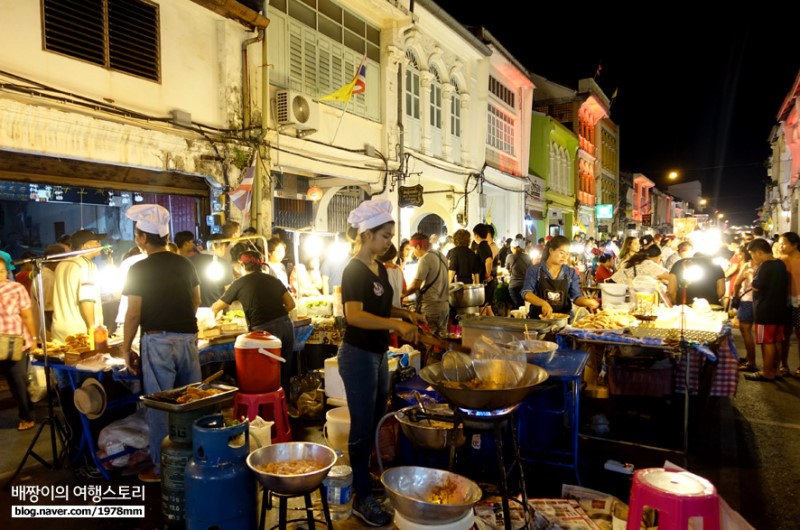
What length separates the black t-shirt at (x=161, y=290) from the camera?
4.73 metres

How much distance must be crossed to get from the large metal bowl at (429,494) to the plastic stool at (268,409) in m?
2.45

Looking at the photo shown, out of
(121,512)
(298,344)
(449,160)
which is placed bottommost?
(121,512)

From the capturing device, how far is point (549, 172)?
94.1ft

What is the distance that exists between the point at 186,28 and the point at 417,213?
11.4m

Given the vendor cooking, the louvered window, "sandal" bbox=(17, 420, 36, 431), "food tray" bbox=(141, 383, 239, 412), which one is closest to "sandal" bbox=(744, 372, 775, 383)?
the vendor cooking

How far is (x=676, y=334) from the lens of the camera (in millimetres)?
5703

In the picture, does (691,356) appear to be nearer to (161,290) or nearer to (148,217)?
(161,290)

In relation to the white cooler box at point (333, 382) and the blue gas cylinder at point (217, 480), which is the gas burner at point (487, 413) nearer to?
the blue gas cylinder at point (217, 480)

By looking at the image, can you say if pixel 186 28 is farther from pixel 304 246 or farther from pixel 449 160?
pixel 449 160

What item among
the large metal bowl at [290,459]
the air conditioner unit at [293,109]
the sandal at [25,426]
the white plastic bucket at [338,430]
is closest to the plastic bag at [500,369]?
the large metal bowl at [290,459]

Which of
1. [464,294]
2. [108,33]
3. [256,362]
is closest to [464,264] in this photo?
[464,294]

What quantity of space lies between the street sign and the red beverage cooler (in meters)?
10.2

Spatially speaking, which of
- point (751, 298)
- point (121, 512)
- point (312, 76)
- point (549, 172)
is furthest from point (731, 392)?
point (549, 172)

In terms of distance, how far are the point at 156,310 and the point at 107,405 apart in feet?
3.92
